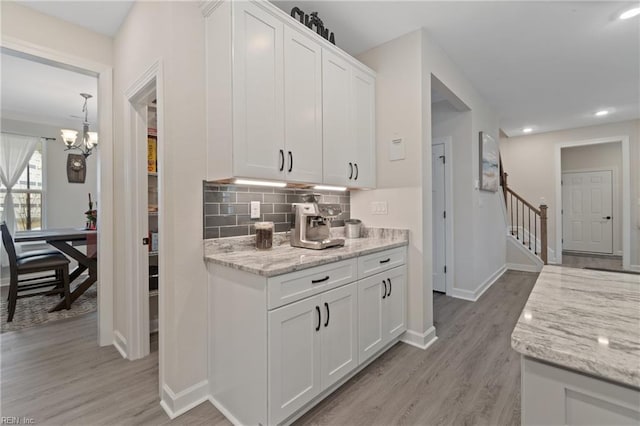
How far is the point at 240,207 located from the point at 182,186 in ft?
1.43

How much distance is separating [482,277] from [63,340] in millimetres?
4880

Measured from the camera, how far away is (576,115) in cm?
508

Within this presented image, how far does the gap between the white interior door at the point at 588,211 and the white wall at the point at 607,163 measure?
8 centimetres

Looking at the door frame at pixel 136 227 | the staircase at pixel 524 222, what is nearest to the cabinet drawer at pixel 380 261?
the door frame at pixel 136 227

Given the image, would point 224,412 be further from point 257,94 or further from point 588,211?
point 588,211

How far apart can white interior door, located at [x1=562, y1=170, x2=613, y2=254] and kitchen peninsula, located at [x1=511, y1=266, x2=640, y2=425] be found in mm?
8005

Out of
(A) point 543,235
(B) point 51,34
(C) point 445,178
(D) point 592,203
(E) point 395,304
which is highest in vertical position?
(B) point 51,34

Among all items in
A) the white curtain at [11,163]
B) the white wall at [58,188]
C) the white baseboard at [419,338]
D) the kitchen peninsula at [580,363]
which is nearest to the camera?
the kitchen peninsula at [580,363]

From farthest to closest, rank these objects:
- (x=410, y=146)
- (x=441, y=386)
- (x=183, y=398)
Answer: (x=410, y=146)
(x=441, y=386)
(x=183, y=398)

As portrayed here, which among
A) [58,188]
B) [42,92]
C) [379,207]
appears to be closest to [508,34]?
[379,207]

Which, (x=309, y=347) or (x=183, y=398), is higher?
(x=309, y=347)

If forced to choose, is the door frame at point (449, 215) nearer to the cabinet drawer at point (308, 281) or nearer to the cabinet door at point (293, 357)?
the cabinet drawer at point (308, 281)

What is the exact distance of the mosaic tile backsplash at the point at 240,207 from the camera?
1916 mm

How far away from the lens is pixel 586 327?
74 cm
